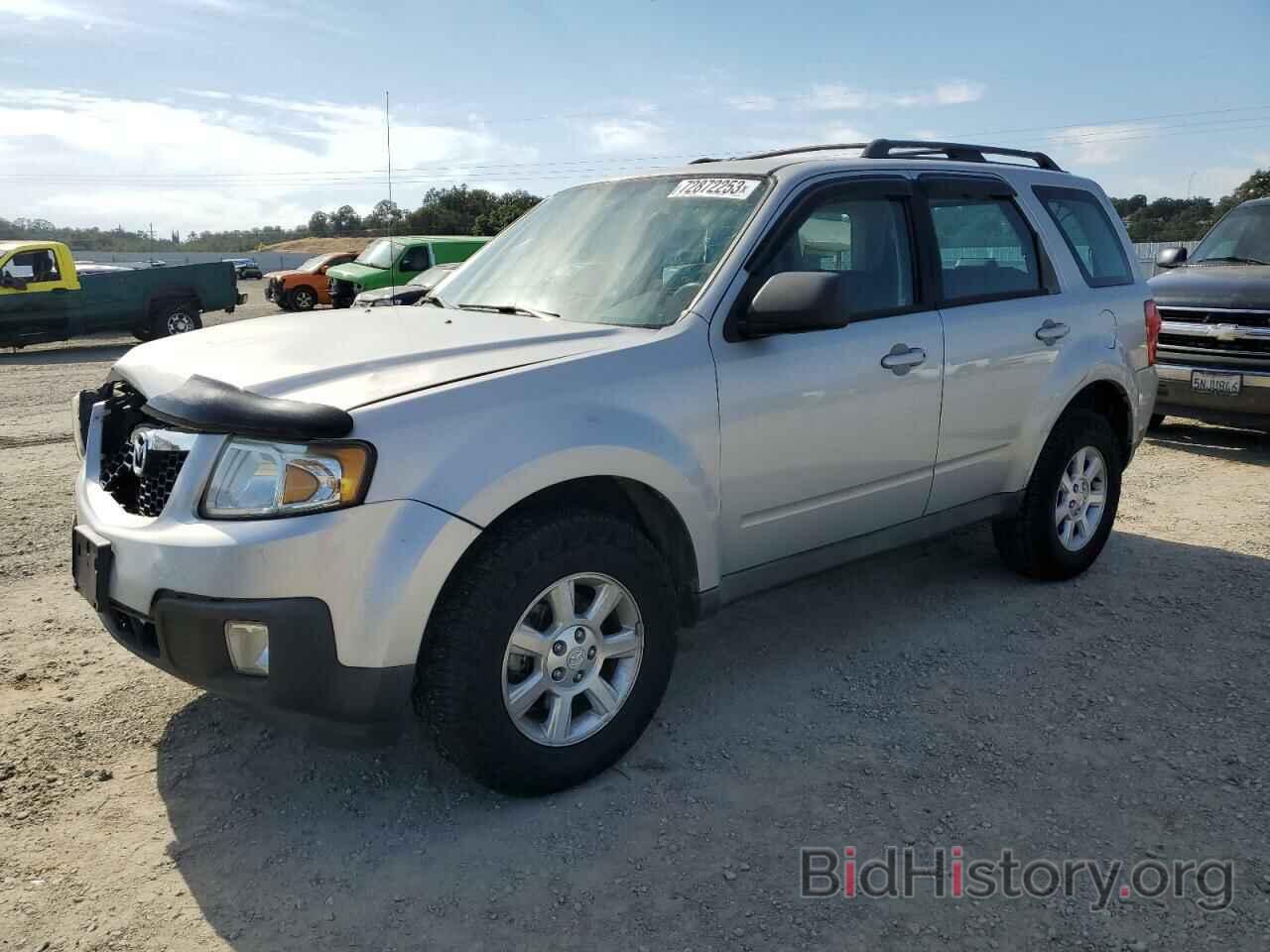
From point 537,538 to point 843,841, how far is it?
3.96 ft

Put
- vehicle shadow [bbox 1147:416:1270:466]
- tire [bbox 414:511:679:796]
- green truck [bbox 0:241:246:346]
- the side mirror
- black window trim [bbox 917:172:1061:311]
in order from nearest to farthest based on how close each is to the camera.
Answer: tire [bbox 414:511:679:796], the side mirror, black window trim [bbox 917:172:1061:311], vehicle shadow [bbox 1147:416:1270:466], green truck [bbox 0:241:246:346]

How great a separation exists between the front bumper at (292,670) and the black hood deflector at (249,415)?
421 millimetres

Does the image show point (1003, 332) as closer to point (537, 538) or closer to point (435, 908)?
point (537, 538)

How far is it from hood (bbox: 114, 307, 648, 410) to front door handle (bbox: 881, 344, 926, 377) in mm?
1046

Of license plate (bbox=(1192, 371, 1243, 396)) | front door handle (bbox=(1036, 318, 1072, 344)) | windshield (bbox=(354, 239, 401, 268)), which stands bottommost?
license plate (bbox=(1192, 371, 1243, 396))

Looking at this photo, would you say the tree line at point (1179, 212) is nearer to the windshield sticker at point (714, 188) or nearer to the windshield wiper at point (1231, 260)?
the windshield wiper at point (1231, 260)

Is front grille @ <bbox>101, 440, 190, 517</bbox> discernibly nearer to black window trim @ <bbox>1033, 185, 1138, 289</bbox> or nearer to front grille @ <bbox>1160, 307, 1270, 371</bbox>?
black window trim @ <bbox>1033, 185, 1138, 289</bbox>

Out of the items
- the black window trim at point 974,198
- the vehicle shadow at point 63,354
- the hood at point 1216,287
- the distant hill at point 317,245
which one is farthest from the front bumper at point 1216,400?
the distant hill at point 317,245

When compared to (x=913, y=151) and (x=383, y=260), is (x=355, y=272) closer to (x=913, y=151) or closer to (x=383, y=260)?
(x=383, y=260)

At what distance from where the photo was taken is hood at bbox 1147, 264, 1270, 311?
8.05m

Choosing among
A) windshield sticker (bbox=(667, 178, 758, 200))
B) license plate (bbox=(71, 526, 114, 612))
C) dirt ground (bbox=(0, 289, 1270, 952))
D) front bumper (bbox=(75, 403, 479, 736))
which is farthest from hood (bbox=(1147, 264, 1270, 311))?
license plate (bbox=(71, 526, 114, 612))

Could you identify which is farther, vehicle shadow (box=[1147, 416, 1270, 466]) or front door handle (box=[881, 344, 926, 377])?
vehicle shadow (box=[1147, 416, 1270, 466])

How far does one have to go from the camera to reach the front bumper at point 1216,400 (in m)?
7.86

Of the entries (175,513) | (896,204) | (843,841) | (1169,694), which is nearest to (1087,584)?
(1169,694)
